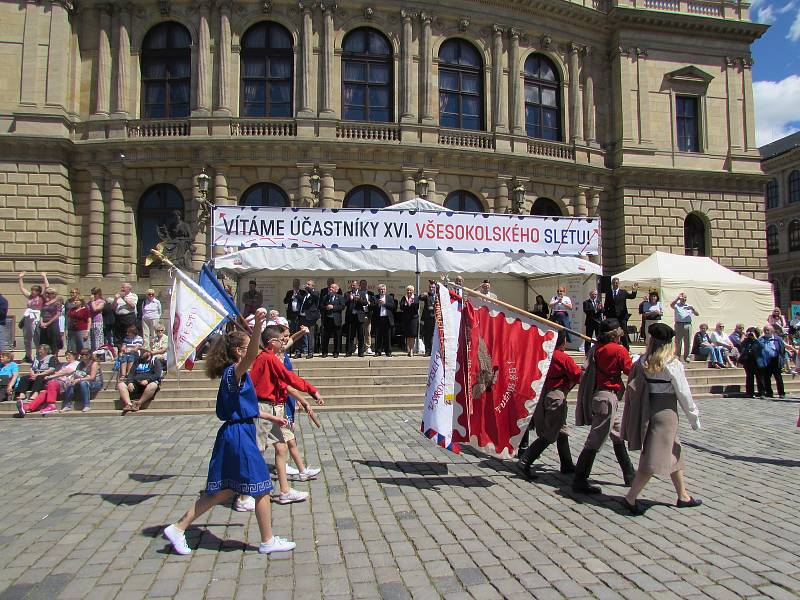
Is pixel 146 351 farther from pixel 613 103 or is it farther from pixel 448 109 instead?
pixel 613 103

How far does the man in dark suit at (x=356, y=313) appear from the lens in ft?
50.3

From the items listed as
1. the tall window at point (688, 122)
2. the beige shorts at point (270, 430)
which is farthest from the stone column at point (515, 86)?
the beige shorts at point (270, 430)

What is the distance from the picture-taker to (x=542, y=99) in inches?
1097

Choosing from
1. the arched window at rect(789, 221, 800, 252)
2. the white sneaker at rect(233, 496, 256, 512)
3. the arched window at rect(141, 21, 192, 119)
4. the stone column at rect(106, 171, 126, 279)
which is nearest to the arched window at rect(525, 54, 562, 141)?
the arched window at rect(141, 21, 192, 119)

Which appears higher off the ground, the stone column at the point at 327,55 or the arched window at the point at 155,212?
the stone column at the point at 327,55

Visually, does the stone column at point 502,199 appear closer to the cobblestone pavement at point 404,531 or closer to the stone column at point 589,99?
the stone column at point 589,99

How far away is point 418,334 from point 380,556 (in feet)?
37.5

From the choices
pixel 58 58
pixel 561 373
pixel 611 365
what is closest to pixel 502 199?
pixel 58 58

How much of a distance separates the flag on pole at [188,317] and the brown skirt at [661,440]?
4.65 metres

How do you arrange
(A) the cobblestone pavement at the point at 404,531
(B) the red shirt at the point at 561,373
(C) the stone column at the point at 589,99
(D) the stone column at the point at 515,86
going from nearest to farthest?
(A) the cobblestone pavement at the point at 404,531 < (B) the red shirt at the point at 561,373 < (D) the stone column at the point at 515,86 < (C) the stone column at the point at 589,99

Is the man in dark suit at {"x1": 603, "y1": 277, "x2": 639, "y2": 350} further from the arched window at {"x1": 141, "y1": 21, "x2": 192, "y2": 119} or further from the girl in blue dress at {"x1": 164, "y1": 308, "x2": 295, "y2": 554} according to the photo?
the arched window at {"x1": 141, "y1": 21, "x2": 192, "y2": 119}

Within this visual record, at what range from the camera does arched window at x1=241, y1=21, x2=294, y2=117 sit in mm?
24766

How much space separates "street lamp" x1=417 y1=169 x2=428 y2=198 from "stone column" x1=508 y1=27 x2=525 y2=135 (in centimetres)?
519

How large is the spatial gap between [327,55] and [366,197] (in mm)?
6174
